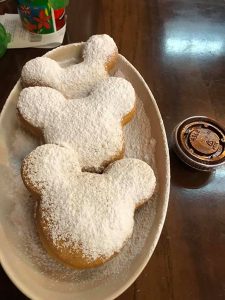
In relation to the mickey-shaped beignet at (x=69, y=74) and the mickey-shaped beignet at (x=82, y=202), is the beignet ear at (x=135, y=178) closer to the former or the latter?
the mickey-shaped beignet at (x=82, y=202)

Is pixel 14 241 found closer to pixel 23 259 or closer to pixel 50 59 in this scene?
pixel 23 259

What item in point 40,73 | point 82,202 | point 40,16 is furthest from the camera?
point 40,16

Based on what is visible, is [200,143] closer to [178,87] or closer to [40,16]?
[178,87]

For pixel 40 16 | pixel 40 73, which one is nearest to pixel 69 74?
pixel 40 73

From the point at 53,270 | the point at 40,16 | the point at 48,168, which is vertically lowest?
the point at 53,270

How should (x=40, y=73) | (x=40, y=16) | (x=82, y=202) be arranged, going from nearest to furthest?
(x=82, y=202) < (x=40, y=73) < (x=40, y=16)

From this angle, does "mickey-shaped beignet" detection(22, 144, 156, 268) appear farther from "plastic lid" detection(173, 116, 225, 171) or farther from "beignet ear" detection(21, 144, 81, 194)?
"plastic lid" detection(173, 116, 225, 171)
